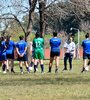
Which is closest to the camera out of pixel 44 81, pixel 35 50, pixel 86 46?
pixel 44 81

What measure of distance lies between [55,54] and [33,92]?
887cm

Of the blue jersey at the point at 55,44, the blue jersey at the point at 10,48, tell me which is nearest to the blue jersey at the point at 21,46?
the blue jersey at the point at 10,48

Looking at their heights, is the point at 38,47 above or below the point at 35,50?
above

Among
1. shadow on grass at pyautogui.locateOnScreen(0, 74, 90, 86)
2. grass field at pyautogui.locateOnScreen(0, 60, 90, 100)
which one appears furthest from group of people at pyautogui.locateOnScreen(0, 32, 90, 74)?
grass field at pyautogui.locateOnScreen(0, 60, 90, 100)

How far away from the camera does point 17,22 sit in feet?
126

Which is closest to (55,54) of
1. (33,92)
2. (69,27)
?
(33,92)

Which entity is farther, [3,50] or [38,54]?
[3,50]

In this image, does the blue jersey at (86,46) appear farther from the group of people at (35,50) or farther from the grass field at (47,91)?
the grass field at (47,91)

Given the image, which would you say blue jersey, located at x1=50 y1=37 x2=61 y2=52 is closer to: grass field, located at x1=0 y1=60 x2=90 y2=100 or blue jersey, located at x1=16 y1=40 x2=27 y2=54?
blue jersey, located at x1=16 y1=40 x2=27 y2=54

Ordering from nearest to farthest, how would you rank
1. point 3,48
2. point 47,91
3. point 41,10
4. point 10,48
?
point 47,91, point 3,48, point 10,48, point 41,10

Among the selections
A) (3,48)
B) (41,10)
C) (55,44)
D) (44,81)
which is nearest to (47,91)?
(44,81)

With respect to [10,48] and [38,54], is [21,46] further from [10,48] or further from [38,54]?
[10,48]

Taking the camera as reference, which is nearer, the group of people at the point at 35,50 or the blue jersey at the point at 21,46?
the group of people at the point at 35,50

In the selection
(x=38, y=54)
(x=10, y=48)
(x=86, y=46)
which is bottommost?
(x=38, y=54)
